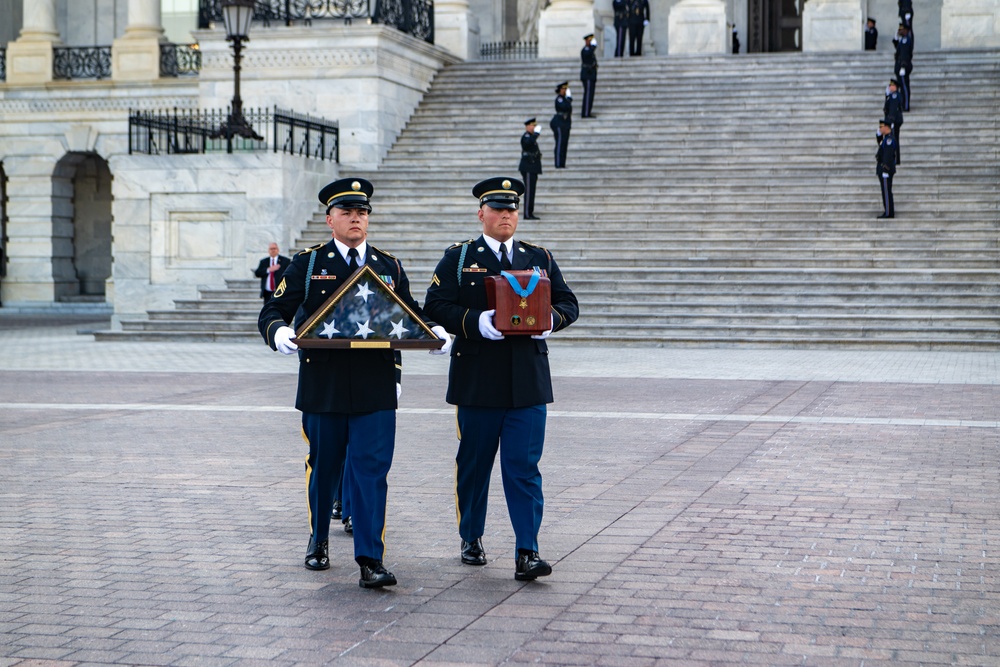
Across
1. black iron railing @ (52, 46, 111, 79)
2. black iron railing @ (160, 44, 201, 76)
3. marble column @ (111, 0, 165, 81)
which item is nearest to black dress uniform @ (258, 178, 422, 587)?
black iron railing @ (160, 44, 201, 76)

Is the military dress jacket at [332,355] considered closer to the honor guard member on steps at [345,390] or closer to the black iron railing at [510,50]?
the honor guard member on steps at [345,390]

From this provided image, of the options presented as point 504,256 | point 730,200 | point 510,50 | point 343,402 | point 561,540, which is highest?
point 510,50

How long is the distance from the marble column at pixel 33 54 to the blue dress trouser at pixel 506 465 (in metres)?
31.6

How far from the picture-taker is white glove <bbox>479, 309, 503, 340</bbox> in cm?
655

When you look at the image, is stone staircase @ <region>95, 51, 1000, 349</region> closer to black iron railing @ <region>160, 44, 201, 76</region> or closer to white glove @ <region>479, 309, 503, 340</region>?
black iron railing @ <region>160, 44, 201, 76</region>

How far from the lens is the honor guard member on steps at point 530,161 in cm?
2459

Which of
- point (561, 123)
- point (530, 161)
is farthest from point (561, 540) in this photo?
point (561, 123)

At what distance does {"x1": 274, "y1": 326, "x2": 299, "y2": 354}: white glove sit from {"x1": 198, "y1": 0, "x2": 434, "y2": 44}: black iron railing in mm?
23411

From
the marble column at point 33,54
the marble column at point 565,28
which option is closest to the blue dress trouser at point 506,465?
the marble column at point 565,28

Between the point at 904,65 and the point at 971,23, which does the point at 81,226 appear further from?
the point at 971,23

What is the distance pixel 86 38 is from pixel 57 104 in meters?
5.35

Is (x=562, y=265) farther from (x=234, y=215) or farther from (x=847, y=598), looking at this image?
(x=847, y=598)

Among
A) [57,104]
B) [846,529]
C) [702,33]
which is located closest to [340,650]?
[846,529]

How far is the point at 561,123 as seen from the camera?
87.6 ft
